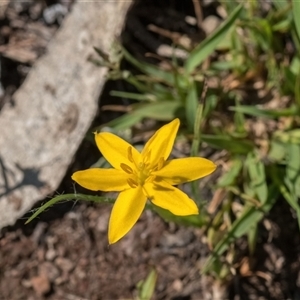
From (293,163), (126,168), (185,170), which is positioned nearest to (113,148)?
(126,168)

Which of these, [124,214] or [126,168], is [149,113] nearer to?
[126,168]

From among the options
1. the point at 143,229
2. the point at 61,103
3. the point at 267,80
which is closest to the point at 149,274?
the point at 143,229

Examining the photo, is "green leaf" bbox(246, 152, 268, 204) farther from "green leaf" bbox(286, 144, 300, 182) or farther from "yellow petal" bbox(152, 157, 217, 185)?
"yellow petal" bbox(152, 157, 217, 185)

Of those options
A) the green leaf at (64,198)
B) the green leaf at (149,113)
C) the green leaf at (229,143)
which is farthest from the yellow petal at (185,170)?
the green leaf at (149,113)

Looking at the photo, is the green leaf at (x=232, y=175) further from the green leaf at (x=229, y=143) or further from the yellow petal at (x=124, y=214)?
the yellow petal at (x=124, y=214)

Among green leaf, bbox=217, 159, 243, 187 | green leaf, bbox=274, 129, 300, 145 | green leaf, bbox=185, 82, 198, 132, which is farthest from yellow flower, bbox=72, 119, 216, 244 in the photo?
green leaf, bbox=274, 129, 300, 145
